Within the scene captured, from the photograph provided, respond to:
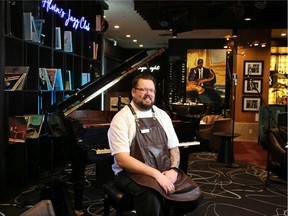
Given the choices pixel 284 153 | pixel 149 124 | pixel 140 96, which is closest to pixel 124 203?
pixel 149 124

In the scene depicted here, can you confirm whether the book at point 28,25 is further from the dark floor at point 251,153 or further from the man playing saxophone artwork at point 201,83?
the man playing saxophone artwork at point 201,83

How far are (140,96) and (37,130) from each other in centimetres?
226

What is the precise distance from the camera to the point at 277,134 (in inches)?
192

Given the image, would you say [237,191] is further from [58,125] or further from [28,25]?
[28,25]

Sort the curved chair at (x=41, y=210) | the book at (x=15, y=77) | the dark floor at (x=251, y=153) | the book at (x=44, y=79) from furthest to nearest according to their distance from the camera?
the dark floor at (x=251, y=153)
the book at (x=44, y=79)
the book at (x=15, y=77)
the curved chair at (x=41, y=210)

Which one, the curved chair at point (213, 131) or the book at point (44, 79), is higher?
the book at point (44, 79)

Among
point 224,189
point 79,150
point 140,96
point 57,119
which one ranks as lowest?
point 224,189

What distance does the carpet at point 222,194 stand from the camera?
3615 mm

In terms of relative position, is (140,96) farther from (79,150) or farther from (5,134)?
(5,134)

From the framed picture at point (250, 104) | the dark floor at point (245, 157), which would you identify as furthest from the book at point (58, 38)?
the framed picture at point (250, 104)

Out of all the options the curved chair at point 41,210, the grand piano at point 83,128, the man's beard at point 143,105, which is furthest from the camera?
the grand piano at point 83,128

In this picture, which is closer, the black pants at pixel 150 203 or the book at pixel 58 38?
the black pants at pixel 150 203

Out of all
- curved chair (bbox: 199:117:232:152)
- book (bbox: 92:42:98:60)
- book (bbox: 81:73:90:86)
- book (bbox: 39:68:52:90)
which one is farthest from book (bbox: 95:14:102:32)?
curved chair (bbox: 199:117:232:152)

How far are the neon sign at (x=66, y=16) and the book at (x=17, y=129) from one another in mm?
1738
